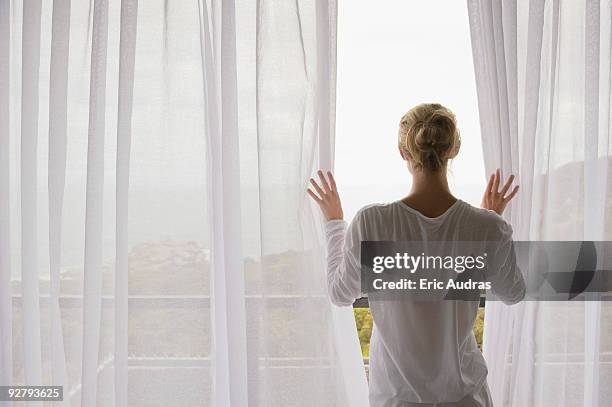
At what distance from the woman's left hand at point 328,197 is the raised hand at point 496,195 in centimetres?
42

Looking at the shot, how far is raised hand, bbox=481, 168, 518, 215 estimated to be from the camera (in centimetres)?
170

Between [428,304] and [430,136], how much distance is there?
41 centimetres

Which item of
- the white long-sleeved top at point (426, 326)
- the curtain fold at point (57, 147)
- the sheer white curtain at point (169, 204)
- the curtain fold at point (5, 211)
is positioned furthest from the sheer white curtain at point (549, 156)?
the curtain fold at point (5, 211)

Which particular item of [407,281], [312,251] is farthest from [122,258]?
[407,281]

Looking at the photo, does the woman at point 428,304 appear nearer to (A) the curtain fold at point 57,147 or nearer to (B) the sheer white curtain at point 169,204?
(B) the sheer white curtain at point 169,204

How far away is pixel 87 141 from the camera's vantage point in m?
1.88

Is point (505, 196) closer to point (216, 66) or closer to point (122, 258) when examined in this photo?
point (216, 66)

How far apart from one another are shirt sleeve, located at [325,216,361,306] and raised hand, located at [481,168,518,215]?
0.42 metres

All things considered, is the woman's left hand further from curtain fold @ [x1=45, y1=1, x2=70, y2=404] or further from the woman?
curtain fold @ [x1=45, y1=1, x2=70, y2=404]

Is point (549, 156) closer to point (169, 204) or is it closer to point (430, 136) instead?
point (430, 136)

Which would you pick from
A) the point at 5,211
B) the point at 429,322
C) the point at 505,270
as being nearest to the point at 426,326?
the point at 429,322

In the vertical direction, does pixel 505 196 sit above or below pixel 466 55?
below

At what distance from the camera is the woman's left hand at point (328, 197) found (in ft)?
5.61

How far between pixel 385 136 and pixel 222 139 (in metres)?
0.51
